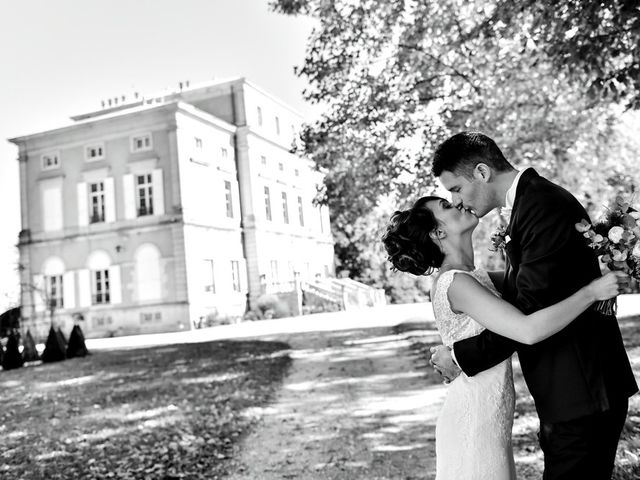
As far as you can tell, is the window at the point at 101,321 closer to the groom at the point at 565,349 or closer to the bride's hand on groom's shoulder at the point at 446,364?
the bride's hand on groom's shoulder at the point at 446,364

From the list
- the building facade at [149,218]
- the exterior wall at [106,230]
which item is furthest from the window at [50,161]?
the exterior wall at [106,230]

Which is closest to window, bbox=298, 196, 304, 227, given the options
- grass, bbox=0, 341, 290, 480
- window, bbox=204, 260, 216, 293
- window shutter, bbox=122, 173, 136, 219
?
window, bbox=204, 260, 216, 293

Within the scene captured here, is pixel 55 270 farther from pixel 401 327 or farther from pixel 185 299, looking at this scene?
pixel 401 327

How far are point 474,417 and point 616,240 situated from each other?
1.07 m

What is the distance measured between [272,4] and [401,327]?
10.1 metres

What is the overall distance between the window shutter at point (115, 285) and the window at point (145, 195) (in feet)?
10.0

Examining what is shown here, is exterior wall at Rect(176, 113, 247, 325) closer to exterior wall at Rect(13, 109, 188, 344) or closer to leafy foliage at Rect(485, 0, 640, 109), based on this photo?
exterior wall at Rect(13, 109, 188, 344)

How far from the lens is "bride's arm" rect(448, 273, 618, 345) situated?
2.26m

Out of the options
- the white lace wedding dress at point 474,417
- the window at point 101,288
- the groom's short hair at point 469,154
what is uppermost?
the window at point 101,288

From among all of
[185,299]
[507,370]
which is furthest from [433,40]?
[185,299]

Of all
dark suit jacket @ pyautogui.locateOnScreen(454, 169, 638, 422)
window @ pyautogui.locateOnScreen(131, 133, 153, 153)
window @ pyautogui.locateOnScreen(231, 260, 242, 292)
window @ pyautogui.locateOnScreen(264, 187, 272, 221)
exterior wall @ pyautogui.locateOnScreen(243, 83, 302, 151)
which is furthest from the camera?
window @ pyautogui.locateOnScreen(264, 187, 272, 221)

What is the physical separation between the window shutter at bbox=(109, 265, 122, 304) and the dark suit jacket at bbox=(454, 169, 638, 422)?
31590 mm

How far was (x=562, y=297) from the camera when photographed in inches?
92.5

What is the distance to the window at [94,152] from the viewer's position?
111 feet
